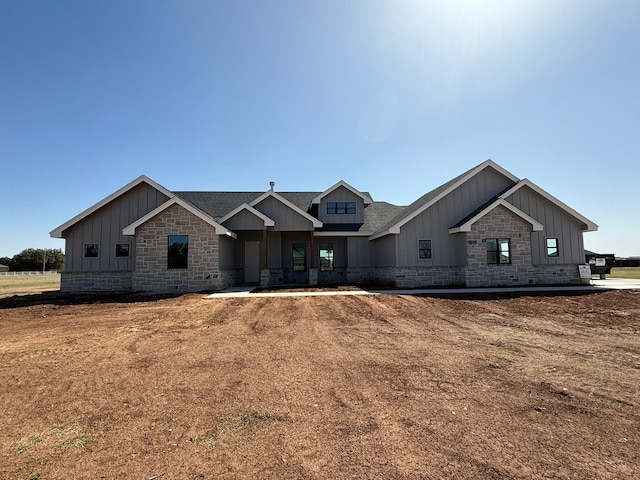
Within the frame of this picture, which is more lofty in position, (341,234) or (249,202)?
(249,202)

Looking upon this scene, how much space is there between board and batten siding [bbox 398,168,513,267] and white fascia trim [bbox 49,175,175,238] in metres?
12.4

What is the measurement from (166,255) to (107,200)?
15.7ft

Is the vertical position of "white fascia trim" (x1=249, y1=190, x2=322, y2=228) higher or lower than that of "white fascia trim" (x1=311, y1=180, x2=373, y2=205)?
lower

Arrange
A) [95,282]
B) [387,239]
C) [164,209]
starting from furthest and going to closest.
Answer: [387,239] → [95,282] → [164,209]

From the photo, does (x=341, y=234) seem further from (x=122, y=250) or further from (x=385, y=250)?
(x=122, y=250)

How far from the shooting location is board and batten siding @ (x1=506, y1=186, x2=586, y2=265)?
17.6m

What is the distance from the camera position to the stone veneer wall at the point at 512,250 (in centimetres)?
1652

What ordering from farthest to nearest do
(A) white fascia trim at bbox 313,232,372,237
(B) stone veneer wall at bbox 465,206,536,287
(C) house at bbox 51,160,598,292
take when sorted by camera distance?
(A) white fascia trim at bbox 313,232,372,237 < (B) stone veneer wall at bbox 465,206,536,287 < (C) house at bbox 51,160,598,292

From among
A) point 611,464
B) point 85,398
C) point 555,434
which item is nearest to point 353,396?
point 555,434

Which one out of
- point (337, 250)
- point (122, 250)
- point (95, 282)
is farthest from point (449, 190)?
point (95, 282)

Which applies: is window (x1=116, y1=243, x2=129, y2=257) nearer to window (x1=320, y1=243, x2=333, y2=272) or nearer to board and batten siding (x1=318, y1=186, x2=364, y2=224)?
window (x1=320, y1=243, x2=333, y2=272)

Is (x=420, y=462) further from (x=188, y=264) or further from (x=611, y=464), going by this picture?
Result: (x=188, y=264)

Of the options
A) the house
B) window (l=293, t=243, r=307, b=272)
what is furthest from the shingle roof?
window (l=293, t=243, r=307, b=272)

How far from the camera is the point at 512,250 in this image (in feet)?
54.8
